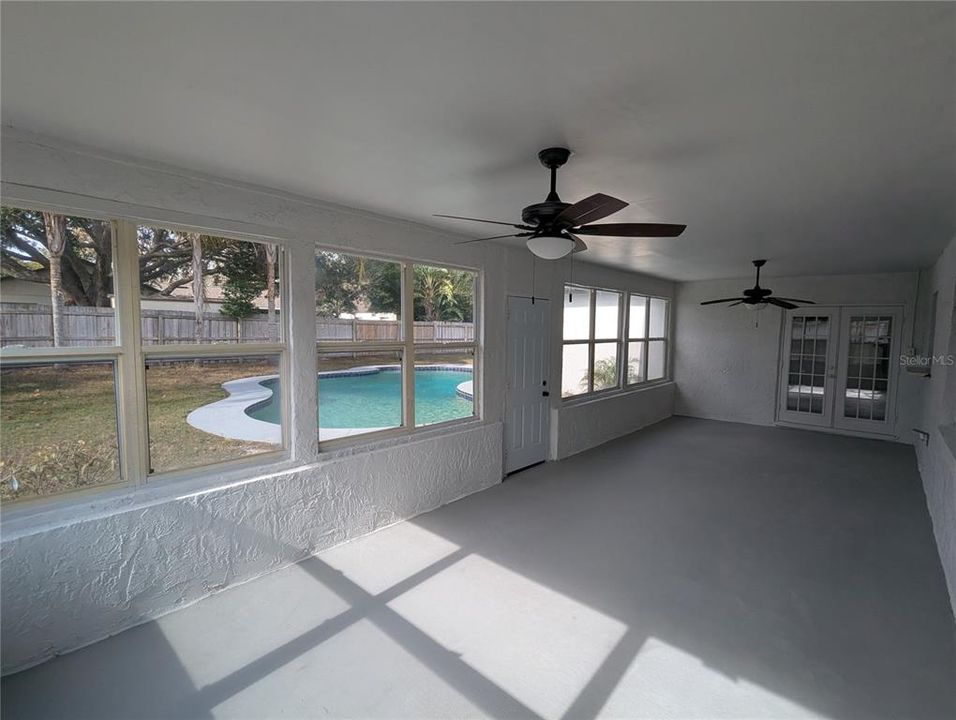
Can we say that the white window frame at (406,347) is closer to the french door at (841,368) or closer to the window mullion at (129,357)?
the window mullion at (129,357)

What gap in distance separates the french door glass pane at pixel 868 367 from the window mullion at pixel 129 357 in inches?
341

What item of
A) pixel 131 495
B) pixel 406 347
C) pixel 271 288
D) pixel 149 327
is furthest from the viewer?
pixel 406 347

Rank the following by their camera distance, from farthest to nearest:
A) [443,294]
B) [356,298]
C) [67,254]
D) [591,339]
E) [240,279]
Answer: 1. [591,339]
2. [443,294]
3. [356,298]
4. [240,279]
5. [67,254]

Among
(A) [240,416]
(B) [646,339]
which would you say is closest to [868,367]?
(B) [646,339]

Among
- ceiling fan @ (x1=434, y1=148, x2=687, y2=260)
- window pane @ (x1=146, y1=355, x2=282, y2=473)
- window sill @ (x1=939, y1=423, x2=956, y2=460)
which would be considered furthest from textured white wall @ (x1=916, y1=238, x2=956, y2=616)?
window pane @ (x1=146, y1=355, x2=282, y2=473)

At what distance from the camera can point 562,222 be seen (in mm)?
2221

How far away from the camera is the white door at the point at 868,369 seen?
6.42 meters

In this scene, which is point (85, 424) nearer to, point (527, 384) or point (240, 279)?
point (240, 279)

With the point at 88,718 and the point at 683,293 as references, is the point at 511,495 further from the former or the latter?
the point at 683,293

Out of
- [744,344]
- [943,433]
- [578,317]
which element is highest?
[578,317]

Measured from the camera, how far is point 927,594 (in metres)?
2.72

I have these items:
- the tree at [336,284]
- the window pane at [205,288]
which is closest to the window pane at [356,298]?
the tree at [336,284]

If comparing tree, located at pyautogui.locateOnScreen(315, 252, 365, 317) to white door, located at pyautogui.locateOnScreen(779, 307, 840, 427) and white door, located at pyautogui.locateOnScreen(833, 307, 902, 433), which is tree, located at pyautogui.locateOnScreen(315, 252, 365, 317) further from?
white door, located at pyautogui.locateOnScreen(833, 307, 902, 433)

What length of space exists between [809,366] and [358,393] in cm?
712
